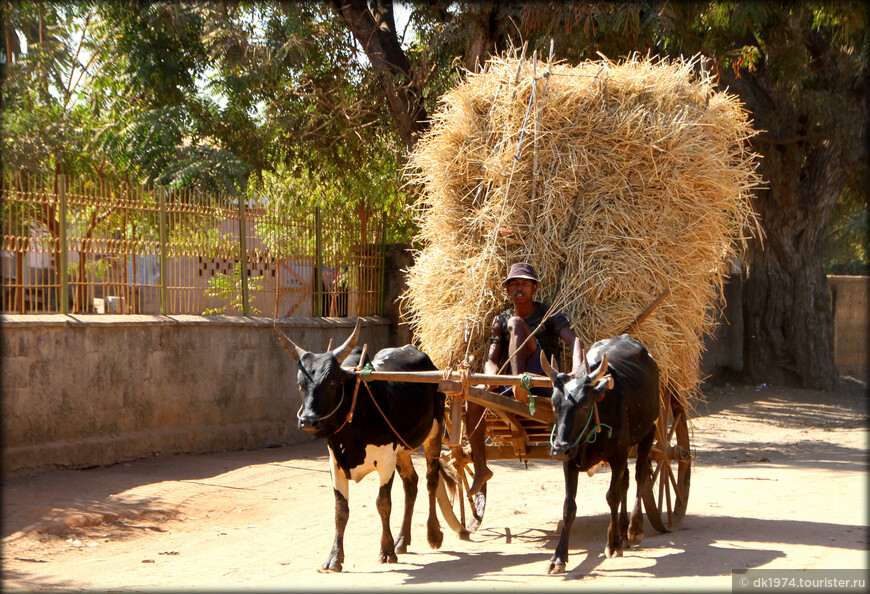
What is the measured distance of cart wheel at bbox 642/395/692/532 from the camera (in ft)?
23.5

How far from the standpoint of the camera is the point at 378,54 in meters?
13.4

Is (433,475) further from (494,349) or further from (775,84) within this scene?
(775,84)

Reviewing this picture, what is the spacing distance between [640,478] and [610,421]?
1.01 metres

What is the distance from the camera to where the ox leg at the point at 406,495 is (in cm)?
674

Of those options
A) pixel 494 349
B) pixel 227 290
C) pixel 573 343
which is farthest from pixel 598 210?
pixel 227 290

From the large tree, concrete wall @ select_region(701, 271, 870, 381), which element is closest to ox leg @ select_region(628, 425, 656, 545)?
the large tree

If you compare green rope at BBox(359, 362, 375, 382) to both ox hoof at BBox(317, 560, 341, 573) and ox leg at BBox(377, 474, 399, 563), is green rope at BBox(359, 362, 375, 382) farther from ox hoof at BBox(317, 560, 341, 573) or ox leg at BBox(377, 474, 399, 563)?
ox hoof at BBox(317, 560, 341, 573)

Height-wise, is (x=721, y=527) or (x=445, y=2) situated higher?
(x=445, y=2)

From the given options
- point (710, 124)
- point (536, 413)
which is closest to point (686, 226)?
point (710, 124)

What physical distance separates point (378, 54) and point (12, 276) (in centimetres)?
674

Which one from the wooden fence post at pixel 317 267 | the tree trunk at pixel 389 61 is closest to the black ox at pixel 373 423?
the wooden fence post at pixel 317 267

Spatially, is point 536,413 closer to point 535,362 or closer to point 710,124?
point 535,362

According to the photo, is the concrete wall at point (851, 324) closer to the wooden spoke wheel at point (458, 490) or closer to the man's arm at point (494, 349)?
the wooden spoke wheel at point (458, 490)

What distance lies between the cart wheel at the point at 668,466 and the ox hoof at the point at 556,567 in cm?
151
